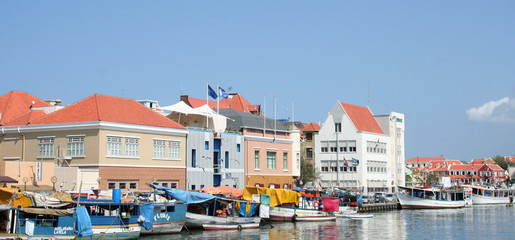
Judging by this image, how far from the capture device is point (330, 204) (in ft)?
209

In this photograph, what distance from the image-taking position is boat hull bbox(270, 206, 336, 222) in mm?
57906

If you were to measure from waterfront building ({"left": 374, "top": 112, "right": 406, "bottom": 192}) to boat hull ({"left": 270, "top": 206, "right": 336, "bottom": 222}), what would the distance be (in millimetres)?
49116

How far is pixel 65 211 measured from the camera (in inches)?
1487

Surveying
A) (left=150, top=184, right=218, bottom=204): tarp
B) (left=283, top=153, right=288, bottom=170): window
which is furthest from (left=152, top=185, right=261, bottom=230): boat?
(left=283, top=153, right=288, bottom=170): window

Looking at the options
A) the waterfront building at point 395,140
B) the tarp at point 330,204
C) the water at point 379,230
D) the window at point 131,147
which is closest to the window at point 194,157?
the window at point 131,147

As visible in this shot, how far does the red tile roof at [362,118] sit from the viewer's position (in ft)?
329

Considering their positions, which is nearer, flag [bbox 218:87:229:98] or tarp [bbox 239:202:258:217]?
tarp [bbox 239:202:258:217]

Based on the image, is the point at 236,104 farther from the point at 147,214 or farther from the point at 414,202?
the point at 147,214

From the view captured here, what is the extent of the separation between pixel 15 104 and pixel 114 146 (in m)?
15.2

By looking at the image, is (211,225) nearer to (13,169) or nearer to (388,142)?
(13,169)

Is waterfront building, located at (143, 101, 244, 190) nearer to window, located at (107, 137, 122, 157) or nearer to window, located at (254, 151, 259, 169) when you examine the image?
window, located at (254, 151, 259, 169)

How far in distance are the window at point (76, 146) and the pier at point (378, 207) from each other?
3687cm

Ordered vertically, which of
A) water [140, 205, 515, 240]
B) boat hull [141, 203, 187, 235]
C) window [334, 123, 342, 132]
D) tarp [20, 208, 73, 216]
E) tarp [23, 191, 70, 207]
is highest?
window [334, 123, 342, 132]

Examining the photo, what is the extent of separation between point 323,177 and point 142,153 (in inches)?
1913
